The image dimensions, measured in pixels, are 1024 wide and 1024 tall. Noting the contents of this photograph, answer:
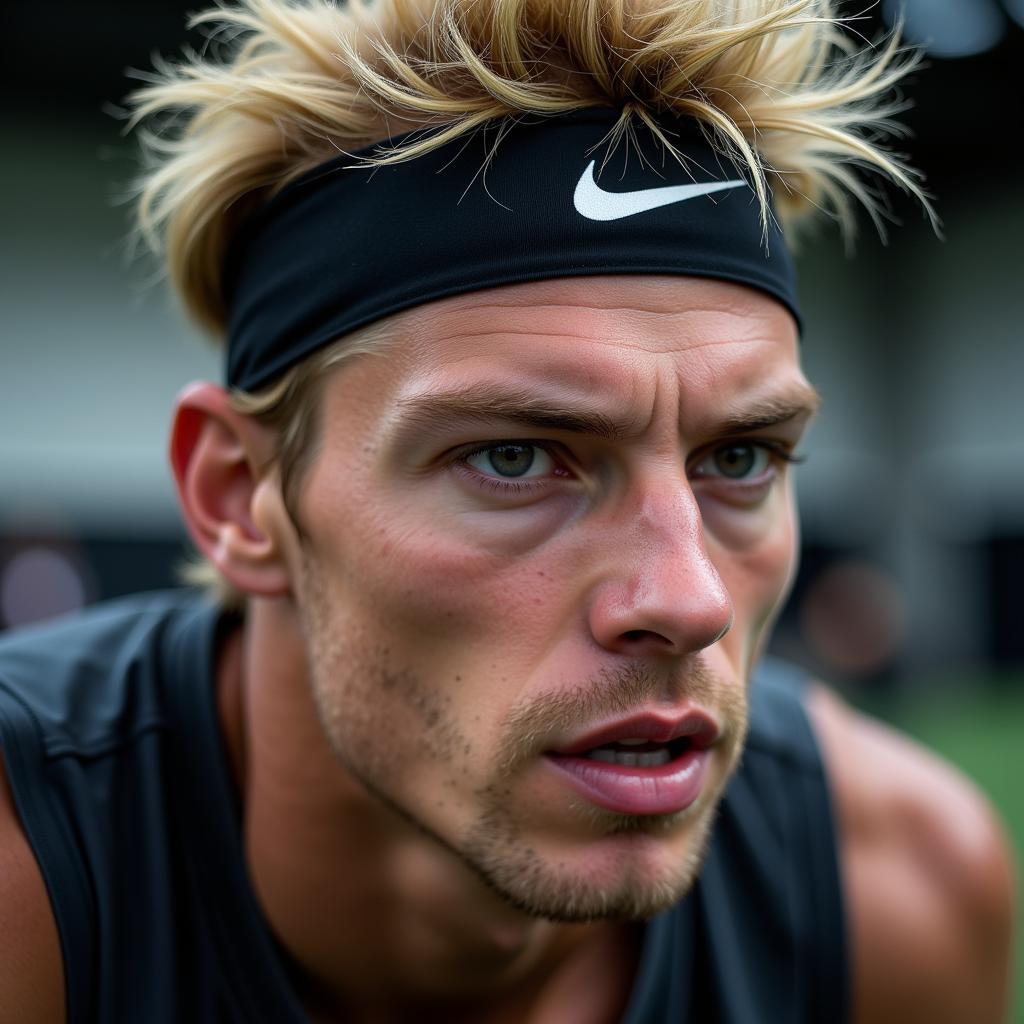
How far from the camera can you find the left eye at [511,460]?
2.04 m

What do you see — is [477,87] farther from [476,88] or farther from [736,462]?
[736,462]

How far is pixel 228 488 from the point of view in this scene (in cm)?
246

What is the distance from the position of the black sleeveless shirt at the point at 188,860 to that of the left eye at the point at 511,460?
835mm

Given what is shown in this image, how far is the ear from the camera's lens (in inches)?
92.4

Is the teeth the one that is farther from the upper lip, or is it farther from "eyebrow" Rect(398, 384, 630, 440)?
"eyebrow" Rect(398, 384, 630, 440)

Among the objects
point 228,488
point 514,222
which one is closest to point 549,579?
point 514,222

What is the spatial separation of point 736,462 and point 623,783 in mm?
635

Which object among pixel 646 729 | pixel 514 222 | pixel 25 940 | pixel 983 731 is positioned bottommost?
pixel 983 731

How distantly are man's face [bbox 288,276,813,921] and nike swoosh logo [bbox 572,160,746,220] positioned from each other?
13 cm

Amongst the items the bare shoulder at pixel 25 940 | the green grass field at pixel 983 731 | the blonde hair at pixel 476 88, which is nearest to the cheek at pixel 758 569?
the blonde hair at pixel 476 88

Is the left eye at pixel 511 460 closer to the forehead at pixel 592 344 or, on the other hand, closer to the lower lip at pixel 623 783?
the forehead at pixel 592 344

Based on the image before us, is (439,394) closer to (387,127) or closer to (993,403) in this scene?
(387,127)

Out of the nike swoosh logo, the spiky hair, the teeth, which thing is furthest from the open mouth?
→ the spiky hair

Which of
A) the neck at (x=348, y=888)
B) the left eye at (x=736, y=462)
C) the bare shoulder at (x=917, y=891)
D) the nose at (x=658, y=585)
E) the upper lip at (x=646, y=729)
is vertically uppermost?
the left eye at (x=736, y=462)
